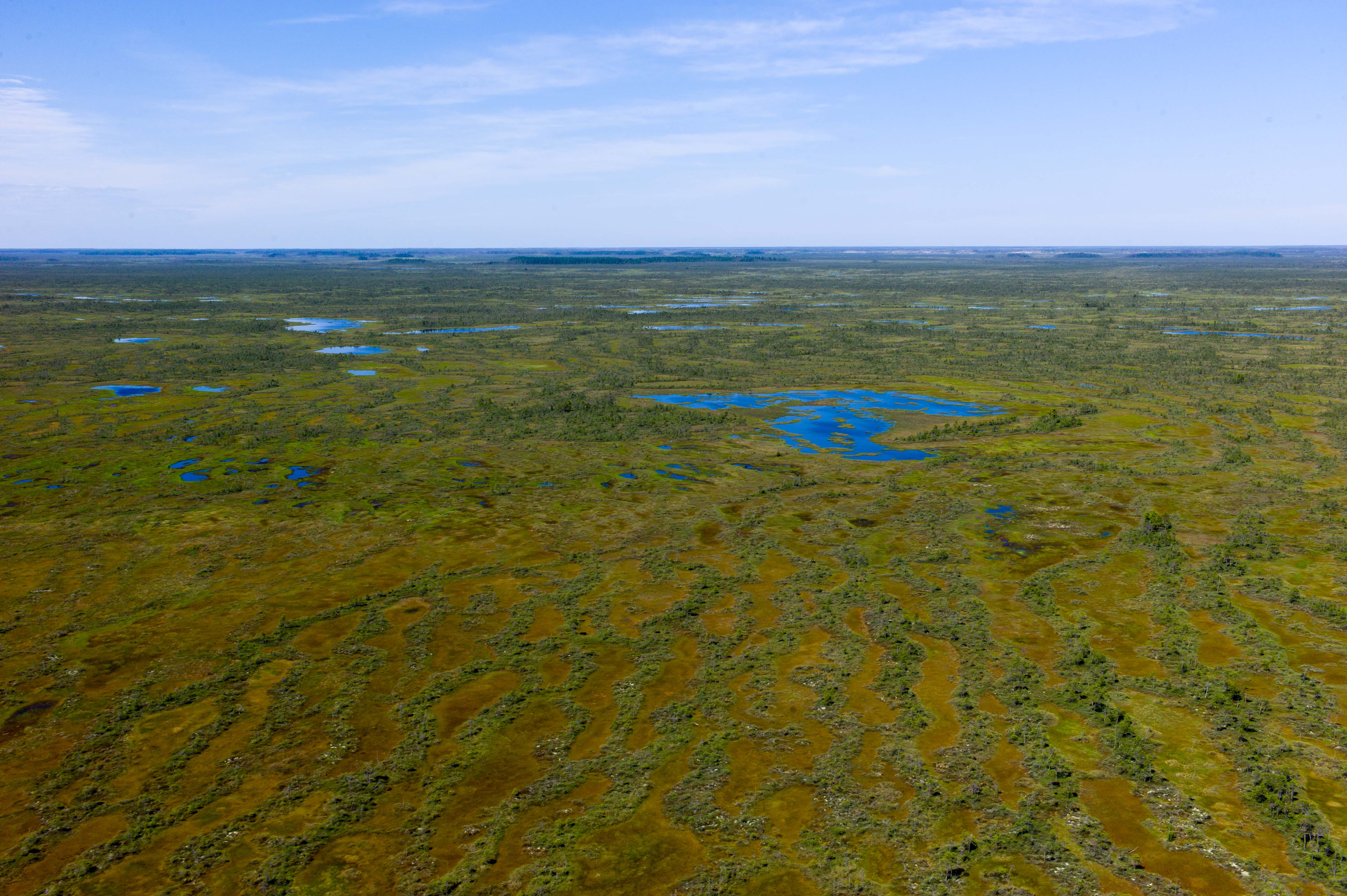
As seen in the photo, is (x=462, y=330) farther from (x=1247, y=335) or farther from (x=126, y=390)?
(x=1247, y=335)

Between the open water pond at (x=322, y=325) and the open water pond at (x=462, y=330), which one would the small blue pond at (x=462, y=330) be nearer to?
the open water pond at (x=462, y=330)

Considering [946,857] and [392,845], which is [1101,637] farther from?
[392,845]

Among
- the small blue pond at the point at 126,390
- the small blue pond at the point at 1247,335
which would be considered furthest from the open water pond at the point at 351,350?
the small blue pond at the point at 1247,335

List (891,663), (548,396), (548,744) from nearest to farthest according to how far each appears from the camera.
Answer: (548,744), (891,663), (548,396)

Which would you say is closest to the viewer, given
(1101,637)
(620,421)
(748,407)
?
(1101,637)

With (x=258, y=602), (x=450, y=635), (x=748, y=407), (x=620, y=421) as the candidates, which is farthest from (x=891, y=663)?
(x=748, y=407)

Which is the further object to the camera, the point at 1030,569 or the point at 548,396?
the point at 548,396
